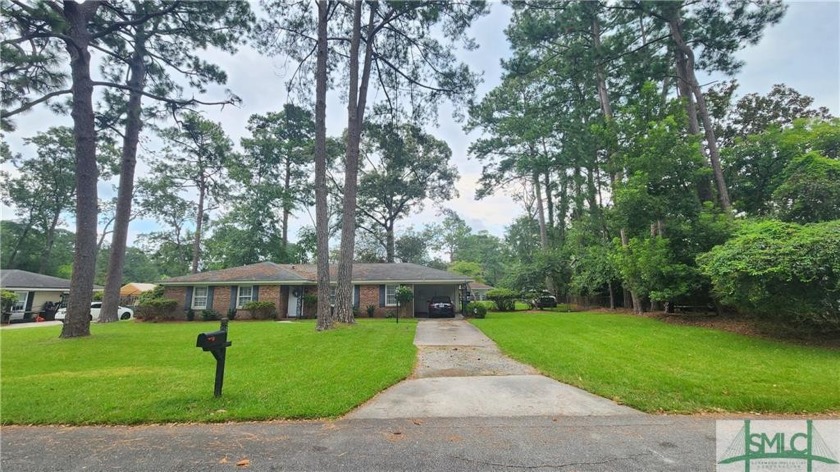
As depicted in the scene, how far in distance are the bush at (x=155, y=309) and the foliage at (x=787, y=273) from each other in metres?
23.2

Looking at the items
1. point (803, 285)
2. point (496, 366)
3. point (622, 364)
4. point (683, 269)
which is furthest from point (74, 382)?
point (683, 269)

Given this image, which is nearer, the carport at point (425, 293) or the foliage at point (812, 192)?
the foliage at point (812, 192)

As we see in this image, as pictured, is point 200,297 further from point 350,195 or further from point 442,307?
point 442,307

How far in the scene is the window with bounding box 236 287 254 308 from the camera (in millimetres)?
18969

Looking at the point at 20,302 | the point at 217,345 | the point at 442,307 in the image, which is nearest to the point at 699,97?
the point at 442,307

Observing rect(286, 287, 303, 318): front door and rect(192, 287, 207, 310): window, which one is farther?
rect(286, 287, 303, 318): front door

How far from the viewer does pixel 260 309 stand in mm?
18250

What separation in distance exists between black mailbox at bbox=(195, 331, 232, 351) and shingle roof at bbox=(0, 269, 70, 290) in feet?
84.5

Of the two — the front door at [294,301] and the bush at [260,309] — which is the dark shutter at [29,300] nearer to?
the bush at [260,309]

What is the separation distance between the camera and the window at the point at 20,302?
20.1 m

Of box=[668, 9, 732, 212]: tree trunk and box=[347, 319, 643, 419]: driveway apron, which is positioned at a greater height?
box=[668, 9, 732, 212]: tree trunk

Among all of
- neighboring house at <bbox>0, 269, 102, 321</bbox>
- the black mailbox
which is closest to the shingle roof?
neighboring house at <bbox>0, 269, 102, 321</bbox>

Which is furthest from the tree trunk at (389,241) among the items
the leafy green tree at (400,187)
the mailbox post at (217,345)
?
the mailbox post at (217,345)

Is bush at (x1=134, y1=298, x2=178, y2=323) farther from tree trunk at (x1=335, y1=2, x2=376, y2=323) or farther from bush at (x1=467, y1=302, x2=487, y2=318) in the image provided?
bush at (x1=467, y1=302, x2=487, y2=318)
